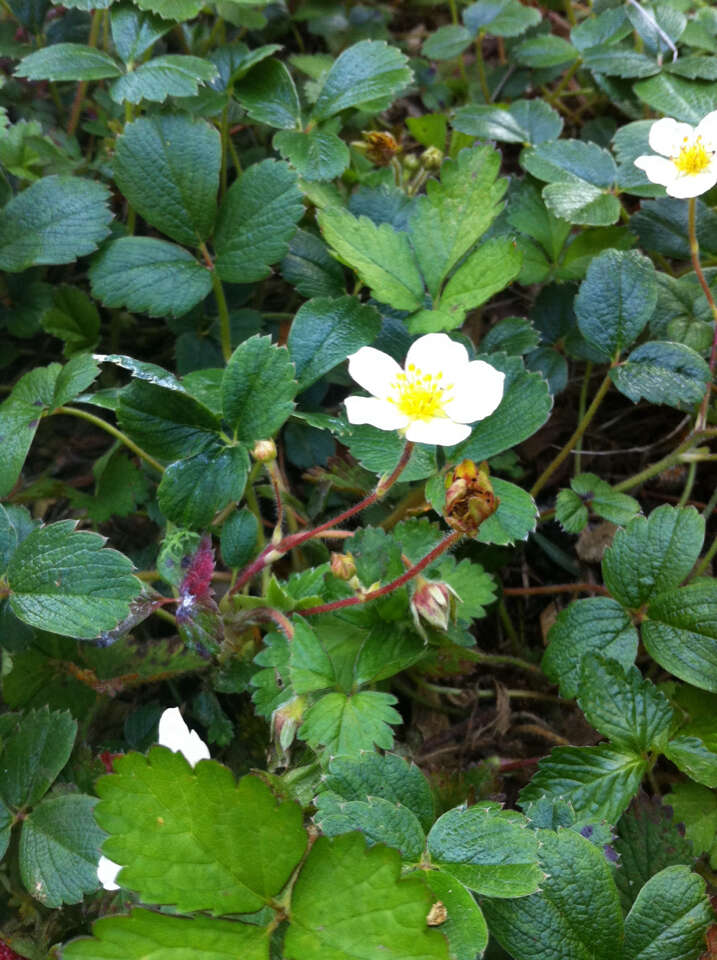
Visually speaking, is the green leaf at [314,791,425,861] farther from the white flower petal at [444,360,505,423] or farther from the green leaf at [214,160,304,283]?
the green leaf at [214,160,304,283]

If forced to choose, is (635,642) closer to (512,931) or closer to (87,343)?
(512,931)

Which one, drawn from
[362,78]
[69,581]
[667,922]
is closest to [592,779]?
[667,922]

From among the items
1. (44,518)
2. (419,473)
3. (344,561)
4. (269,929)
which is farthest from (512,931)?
(44,518)

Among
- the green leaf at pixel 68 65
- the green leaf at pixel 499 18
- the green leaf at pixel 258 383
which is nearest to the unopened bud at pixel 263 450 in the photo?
the green leaf at pixel 258 383

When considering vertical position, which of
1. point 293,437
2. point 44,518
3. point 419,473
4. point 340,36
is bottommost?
point 44,518

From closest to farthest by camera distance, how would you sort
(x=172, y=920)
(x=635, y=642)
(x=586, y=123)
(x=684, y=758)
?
1. (x=172, y=920)
2. (x=684, y=758)
3. (x=635, y=642)
4. (x=586, y=123)
